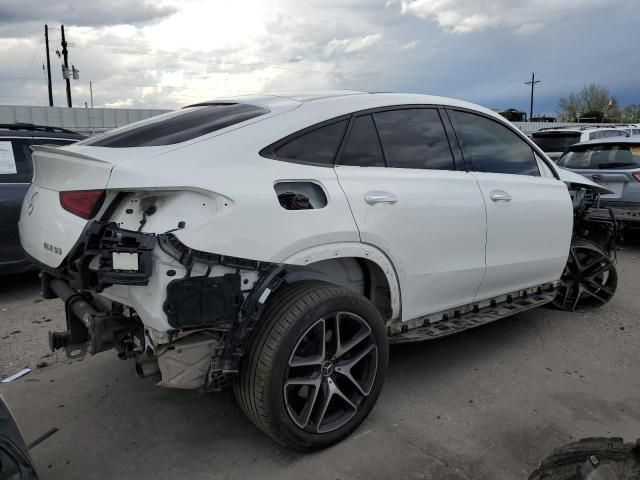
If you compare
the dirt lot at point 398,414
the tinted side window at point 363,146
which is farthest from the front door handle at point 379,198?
the dirt lot at point 398,414

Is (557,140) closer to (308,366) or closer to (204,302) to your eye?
(308,366)

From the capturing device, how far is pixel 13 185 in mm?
5512

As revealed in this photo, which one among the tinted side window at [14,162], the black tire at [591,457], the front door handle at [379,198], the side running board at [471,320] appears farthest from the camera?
the tinted side window at [14,162]

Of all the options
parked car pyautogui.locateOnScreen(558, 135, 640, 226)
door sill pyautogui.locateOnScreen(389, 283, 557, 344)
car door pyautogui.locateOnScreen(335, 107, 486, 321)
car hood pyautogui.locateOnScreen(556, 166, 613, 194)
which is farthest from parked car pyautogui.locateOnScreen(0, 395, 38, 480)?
parked car pyautogui.locateOnScreen(558, 135, 640, 226)

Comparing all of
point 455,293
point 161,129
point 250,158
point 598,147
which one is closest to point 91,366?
point 161,129

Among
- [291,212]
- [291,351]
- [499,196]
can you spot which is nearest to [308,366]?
[291,351]

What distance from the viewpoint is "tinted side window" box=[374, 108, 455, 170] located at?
3283 mm

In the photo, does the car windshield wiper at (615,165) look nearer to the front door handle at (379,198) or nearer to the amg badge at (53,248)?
the front door handle at (379,198)

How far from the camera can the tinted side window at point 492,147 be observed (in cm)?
380

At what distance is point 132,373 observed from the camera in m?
3.88

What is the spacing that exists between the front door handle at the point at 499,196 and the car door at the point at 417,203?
0.53ft

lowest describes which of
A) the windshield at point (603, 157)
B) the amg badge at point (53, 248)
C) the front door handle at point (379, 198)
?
the amg badge at point (53, 248)

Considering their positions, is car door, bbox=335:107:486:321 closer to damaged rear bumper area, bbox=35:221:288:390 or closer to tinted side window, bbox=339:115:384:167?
tinted side window, bbox=339:115:384:167

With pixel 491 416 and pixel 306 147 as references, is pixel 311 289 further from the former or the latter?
pixel 491 416
